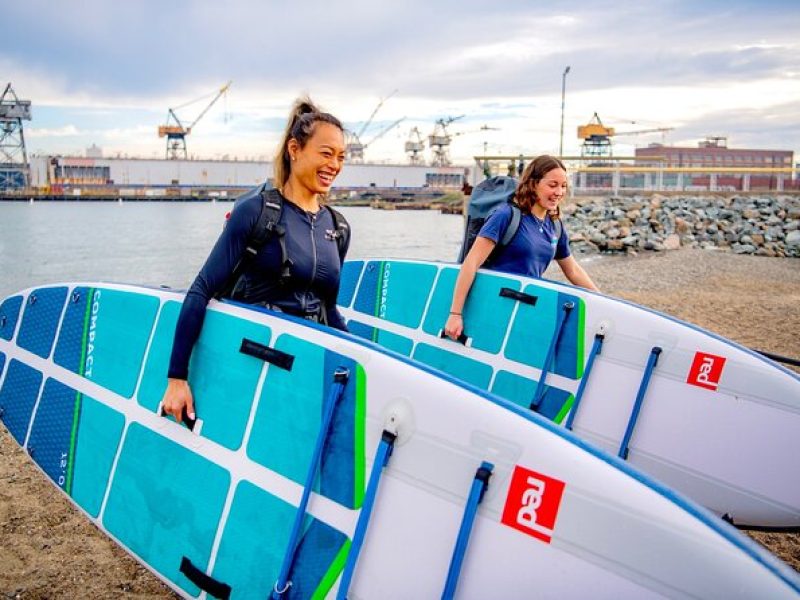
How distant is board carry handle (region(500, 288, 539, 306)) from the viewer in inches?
162

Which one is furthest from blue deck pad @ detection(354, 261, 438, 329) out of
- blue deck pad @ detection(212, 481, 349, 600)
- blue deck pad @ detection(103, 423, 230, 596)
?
blue deck pad @ detection(212, 481, 349, 600)

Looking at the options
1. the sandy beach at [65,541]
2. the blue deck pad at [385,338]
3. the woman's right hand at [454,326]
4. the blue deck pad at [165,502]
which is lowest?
the sandy beach at [65,541]

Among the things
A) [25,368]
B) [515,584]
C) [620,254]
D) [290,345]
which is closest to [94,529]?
[25,368]

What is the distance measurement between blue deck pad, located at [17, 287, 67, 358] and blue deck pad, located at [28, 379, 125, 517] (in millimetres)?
213

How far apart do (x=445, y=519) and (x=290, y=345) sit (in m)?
0.84

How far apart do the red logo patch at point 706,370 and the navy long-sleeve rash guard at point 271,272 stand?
1911mm

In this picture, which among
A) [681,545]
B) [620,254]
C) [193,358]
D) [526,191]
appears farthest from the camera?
[620,254]

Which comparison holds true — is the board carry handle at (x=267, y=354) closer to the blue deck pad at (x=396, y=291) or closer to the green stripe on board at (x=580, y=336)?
the green stripe on board at (x=580, y=336)

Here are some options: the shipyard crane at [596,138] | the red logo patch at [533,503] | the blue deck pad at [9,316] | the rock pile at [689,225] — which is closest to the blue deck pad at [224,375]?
the red logo patch at [533,503]

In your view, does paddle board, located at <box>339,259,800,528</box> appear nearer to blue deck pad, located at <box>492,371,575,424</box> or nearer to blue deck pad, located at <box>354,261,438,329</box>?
blue deck pad, located at <box>492,371,575,424</box>

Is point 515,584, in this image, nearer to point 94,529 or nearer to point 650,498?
point 650,498

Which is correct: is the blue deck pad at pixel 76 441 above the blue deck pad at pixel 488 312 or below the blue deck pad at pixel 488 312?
below

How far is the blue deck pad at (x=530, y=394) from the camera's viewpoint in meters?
3.87

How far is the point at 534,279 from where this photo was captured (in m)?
4.11
